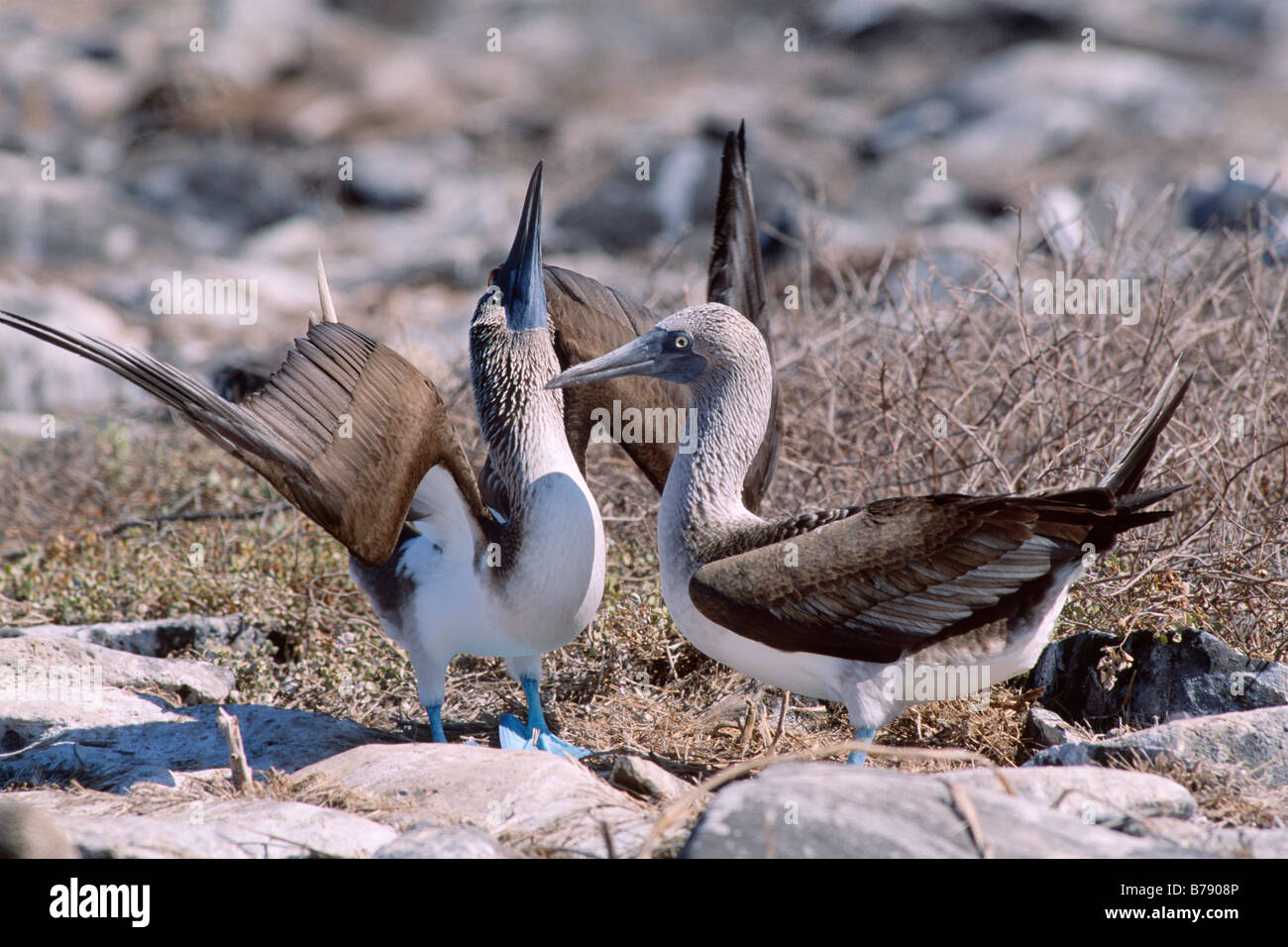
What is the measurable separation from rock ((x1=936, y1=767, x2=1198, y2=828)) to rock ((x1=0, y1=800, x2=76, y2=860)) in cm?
216

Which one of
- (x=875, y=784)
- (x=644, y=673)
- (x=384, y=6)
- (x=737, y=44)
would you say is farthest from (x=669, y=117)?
(x=875, y=784)

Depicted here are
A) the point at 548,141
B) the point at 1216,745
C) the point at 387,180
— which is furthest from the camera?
the point at 548,141

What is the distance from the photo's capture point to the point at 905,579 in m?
3.97

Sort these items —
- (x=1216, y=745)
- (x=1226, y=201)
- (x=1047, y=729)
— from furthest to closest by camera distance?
(x=1226, y=201) < (x=1047, y=729) < (x=1216, y=745)

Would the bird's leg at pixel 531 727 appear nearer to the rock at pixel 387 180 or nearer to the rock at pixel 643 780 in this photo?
the rock at pixel 643 780

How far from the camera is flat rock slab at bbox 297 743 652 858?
11.5 ft

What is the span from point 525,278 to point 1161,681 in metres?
2.54

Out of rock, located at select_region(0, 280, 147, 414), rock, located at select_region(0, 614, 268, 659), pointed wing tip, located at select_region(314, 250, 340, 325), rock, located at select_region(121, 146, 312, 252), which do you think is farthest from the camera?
rock, located at select_region(121, 146, 312, 252)

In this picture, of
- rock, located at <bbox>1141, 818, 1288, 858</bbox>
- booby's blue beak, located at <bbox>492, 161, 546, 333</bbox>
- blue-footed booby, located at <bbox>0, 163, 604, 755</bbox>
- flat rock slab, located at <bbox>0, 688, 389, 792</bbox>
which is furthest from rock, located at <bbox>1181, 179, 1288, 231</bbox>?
flat rock slab, located at <bbox>0, 688, 389, 792</bbox>

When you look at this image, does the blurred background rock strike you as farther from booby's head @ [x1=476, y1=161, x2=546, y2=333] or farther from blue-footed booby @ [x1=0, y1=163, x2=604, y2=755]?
blue-footed booby @ [x1=0, y1=163, x2=604, y2=755]

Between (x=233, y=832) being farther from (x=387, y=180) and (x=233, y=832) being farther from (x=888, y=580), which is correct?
(x=387, y=180)

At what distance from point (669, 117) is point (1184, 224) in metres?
9.71

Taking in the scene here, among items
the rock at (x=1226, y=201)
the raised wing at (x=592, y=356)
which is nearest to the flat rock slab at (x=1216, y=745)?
the raised wing at (x=592, y=356)

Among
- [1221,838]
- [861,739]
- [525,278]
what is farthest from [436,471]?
[1221,838]
